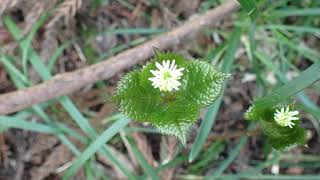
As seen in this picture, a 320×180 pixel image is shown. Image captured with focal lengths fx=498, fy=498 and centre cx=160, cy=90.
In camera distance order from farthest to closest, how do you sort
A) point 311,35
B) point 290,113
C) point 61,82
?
point 311,35
point 61,82
point 290,113

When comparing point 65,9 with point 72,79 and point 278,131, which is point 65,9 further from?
point 278,131

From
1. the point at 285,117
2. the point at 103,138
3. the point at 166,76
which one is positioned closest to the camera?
the point at 166,76

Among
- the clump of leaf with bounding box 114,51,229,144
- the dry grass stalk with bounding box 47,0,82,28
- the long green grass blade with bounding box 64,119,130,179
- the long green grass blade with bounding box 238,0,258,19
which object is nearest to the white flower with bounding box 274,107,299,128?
the clump of leaf with bounding box 114,51,229,144

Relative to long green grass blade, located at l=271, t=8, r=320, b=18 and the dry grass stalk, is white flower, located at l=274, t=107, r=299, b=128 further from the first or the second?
the dry grass stalk

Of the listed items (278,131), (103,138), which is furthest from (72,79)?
(278,131)

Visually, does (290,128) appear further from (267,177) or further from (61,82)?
(61,82)

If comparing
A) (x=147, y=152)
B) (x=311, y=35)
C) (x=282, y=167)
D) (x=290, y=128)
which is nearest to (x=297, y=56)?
(x=311, y=35)
